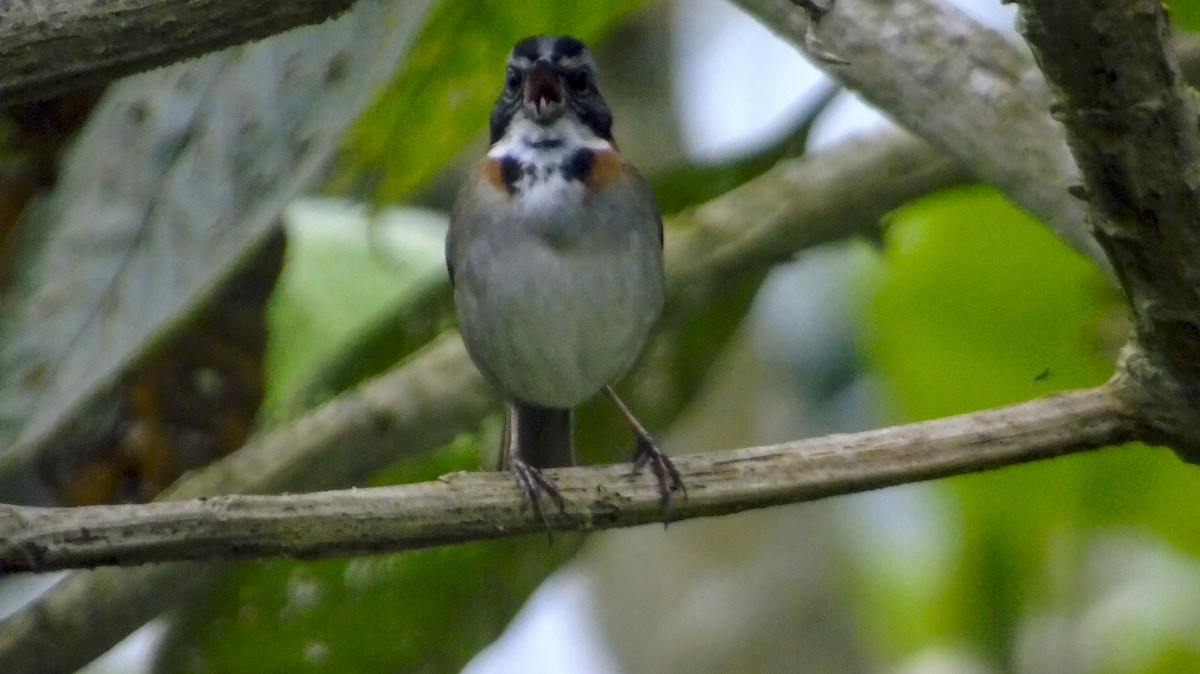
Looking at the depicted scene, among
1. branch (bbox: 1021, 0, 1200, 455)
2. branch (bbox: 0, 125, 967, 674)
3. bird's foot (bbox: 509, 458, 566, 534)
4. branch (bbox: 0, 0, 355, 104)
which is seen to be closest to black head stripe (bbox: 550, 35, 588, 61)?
branch (bbox: 0, 125, 967, 674)

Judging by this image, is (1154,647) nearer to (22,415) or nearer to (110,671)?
(22,415)

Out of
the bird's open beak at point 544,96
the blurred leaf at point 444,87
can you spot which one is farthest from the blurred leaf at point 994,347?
the blurred leaf at point 444,87

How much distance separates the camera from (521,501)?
8.15 ft

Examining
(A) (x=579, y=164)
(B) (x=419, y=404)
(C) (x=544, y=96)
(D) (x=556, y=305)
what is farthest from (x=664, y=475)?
(C) (x=544, y=96)

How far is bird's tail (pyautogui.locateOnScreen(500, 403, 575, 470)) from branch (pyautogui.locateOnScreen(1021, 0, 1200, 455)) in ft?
5.34

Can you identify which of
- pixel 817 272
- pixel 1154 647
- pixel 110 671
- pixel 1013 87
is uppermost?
pixel 1013 87

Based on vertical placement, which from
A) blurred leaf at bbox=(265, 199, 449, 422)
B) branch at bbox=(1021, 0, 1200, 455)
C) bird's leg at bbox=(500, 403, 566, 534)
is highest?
branch at bbox=(1021, 0, 1200, 455)

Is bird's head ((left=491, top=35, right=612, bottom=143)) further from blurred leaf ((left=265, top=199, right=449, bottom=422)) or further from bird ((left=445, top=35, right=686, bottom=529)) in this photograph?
blurred leaf ((left=265, top=199, right=449, bottom=422))

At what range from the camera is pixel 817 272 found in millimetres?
6254

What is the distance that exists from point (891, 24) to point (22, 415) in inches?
67.2

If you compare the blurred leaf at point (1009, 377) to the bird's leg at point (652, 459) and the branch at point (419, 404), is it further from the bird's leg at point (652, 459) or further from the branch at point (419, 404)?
the bird's leg at point (652, 459)

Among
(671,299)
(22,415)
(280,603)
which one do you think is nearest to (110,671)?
(280,603)

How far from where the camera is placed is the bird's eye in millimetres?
3391

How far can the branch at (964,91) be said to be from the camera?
284cm
